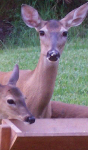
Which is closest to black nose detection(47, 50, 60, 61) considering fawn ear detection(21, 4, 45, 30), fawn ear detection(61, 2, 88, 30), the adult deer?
the adult deer

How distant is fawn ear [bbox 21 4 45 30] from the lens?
6.40 m

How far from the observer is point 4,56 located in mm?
12008

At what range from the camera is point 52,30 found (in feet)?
20.0

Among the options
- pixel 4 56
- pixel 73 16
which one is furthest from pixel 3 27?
pixel 73 16

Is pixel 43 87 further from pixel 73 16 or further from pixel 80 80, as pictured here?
pixel 80 80

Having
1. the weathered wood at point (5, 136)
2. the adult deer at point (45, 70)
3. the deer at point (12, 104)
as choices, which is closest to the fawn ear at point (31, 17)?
the adult deer at point (45, 70)

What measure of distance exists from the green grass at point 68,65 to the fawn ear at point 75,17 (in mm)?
1620

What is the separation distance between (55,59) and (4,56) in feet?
21.9

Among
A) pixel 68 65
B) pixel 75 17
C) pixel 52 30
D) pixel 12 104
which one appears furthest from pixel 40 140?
pixel 68 65

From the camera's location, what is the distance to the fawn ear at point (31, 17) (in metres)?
6.40

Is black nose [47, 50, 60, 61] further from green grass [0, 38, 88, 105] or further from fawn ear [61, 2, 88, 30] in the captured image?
green grass [0, 38, 88, 105]

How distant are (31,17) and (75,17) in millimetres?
650

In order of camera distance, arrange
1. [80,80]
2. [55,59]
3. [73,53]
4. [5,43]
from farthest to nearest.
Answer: [5,43] < [73,53] < [80,80] < [55,59]

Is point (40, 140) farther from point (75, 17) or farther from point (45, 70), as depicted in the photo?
point (75, 17)
